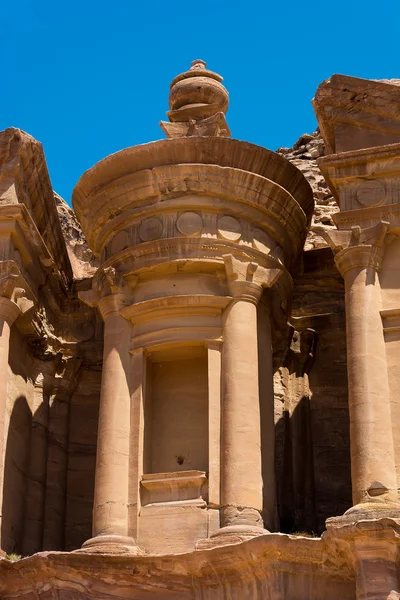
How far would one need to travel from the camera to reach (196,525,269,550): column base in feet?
58.5

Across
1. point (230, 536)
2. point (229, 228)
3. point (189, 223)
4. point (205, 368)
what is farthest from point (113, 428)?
point (229, 228)

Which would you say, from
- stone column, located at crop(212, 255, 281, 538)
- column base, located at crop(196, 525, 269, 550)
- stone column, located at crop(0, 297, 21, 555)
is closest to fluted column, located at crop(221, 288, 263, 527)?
stone column, located at crop(212, 255, 281, 538)

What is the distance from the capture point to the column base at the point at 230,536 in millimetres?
17844

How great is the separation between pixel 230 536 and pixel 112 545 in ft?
5.67

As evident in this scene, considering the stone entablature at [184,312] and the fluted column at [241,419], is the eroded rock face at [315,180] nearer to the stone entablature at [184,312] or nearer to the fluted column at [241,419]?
the stone entablature at [184,312]

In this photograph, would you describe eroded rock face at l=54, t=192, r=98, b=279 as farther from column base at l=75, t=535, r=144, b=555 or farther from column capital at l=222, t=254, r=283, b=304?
column base at l=75, t=535, r=144, b=555

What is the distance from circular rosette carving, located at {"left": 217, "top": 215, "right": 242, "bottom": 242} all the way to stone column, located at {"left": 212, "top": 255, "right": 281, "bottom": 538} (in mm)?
476

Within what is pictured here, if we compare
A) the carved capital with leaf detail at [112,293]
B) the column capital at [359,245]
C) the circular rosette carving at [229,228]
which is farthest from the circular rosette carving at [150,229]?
the column capital at [359,245]

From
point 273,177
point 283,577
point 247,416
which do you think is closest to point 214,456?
point 247,416

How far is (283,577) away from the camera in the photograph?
56.2 ft

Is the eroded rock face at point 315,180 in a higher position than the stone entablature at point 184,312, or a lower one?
higher

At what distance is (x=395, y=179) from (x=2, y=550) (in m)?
8.03

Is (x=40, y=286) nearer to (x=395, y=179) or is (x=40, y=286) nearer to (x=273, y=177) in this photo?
(x=273, y=177)

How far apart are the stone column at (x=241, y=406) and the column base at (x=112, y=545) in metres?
1.28
